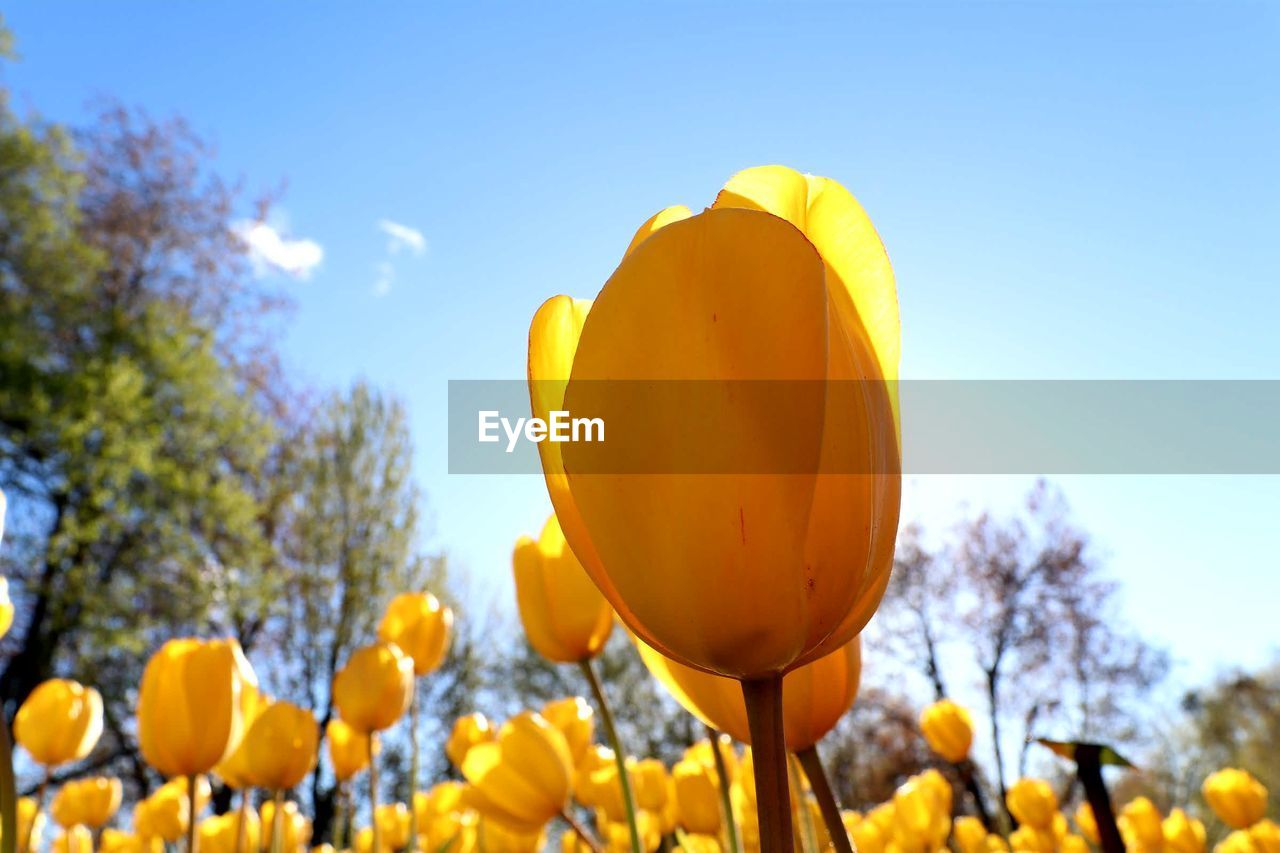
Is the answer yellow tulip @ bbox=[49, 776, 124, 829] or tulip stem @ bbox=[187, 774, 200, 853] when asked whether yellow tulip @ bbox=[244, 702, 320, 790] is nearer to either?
tulip stem @ bbox=[187, 774, 200, 853]

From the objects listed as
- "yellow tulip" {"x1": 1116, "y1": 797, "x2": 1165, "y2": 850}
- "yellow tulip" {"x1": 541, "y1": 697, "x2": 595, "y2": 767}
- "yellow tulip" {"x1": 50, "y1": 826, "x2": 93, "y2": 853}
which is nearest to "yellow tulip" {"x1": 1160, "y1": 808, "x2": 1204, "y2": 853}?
"yellow tulip" {"x1": 1116, "y1": 797, "x2": 1165, "y2": 850}

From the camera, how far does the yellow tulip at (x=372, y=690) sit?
1023 millimetres

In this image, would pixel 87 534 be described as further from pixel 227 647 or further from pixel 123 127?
pixel 227 647

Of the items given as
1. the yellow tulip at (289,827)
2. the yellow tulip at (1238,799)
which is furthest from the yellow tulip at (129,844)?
the yellow tulip at (1238,799)

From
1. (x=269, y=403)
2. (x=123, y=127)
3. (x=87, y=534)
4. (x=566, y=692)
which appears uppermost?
(x=123, y=127)

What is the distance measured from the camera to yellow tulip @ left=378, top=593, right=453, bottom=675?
4.03ft

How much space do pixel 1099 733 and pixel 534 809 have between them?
12452 mm

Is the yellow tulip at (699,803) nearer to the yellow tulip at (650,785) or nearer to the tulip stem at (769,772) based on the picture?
the yellow tulip at (650,785)

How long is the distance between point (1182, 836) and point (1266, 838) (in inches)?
6.5

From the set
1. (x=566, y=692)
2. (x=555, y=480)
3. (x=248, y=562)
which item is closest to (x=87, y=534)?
(x=248, y=562)

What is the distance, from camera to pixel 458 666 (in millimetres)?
11398

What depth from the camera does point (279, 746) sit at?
95 cm

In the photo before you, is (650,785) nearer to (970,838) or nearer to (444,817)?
(444,817)

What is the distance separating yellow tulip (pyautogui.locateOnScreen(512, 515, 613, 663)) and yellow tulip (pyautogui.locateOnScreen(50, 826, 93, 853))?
911mm
